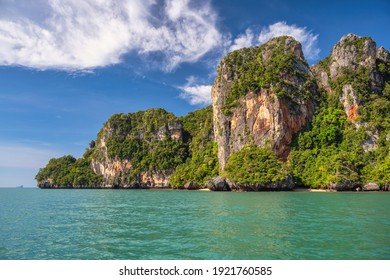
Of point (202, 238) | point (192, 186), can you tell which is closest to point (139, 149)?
point (192, 186)

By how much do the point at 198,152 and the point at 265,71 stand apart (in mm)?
34618

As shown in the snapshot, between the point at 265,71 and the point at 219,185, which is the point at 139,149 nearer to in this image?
the point at 219,185

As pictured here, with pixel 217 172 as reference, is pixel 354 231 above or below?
below

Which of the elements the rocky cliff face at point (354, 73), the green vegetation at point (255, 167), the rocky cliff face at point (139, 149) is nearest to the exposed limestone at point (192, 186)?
the green vegetation at point (255, 167)

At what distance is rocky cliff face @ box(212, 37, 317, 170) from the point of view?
231ft

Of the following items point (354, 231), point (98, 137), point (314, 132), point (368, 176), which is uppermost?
point (98, 137)

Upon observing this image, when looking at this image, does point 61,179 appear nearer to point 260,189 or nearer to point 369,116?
point 260,189

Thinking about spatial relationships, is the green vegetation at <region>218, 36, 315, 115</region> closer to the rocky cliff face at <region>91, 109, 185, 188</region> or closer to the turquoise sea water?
the rocky cliff face at <region>91, 109, 185, 188</region>

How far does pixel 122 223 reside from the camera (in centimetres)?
1856

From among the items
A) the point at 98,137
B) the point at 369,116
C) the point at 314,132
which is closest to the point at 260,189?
the point at 314,132

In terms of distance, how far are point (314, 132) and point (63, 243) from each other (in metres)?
66.6

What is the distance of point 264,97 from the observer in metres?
73.2

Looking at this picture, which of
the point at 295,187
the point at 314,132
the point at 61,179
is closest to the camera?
the point at 295,187

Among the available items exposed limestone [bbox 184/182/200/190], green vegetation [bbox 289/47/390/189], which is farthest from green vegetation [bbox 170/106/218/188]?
green vegetation [bbox 289/47/390/189]
